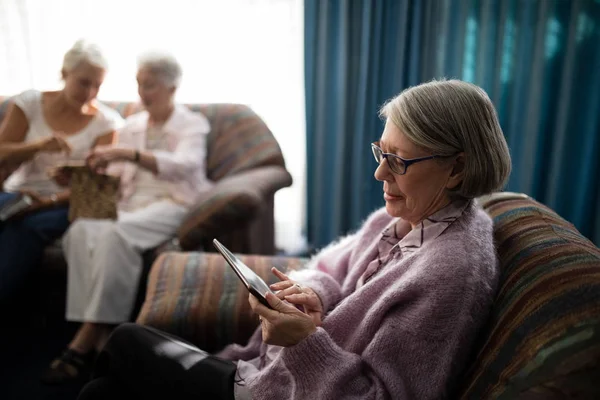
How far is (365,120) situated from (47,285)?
1.78 m

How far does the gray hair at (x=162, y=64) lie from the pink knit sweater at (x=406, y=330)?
1496 mm

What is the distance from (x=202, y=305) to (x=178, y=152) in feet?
3.47

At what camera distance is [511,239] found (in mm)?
1027

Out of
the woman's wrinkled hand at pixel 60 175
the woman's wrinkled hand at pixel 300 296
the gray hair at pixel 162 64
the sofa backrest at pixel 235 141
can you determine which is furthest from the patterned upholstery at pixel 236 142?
the woman's wrinkled hand at pixel 300 296

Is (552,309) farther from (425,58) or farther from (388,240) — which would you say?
(425,58)

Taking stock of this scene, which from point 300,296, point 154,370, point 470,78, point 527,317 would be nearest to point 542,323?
point 527,317

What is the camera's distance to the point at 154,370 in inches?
42.0

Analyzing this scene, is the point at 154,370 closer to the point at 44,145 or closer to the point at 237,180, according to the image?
the point at 237,180

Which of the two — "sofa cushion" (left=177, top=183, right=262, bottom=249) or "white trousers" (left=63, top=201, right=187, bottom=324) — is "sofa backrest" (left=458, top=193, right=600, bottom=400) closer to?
"sofa cushion" (left=177, top=183, right=262, bottom=249)

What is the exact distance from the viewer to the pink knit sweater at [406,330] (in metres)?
0.87

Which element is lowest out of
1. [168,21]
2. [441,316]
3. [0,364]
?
[0,364]

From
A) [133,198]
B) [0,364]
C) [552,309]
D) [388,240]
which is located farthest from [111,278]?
[552,309]

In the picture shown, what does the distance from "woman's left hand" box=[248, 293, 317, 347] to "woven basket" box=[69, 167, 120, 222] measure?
4.09 feet

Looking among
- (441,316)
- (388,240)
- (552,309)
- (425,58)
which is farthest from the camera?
(425,58)
